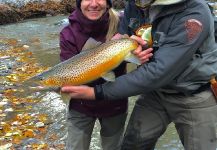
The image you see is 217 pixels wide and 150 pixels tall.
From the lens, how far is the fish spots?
129 inches

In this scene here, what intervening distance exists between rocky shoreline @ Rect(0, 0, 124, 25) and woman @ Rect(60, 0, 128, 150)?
1601cm

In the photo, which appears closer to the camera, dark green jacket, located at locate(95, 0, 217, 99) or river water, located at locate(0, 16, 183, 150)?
dark green jacket, located at locate(95, 0, 217, 99)

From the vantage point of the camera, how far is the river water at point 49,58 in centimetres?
561

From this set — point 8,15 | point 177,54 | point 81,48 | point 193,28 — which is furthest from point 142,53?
point 8,15

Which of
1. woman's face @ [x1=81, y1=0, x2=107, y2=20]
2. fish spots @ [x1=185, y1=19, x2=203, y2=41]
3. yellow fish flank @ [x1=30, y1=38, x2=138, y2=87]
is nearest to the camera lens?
fish spots @ [x1=185, y1=19, x2=203, y2=41]

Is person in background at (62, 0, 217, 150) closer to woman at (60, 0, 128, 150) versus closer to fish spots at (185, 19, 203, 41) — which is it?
fish spots at (185, 19, 203, 41)

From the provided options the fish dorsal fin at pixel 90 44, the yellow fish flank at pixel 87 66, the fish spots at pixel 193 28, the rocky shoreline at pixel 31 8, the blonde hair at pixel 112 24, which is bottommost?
the rocky shoreline at pixel 31 8

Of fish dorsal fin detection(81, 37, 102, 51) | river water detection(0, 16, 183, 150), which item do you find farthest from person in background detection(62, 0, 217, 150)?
river water detection(0, 16, 183, 150)

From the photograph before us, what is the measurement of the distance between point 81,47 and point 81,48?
10 mm

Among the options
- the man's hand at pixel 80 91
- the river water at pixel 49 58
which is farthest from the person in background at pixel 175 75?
the river water at pixel 49 58

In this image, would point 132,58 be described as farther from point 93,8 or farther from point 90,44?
point 93,8

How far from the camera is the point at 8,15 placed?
19703 mm

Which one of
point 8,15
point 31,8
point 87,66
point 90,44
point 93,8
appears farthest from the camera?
point 31,8

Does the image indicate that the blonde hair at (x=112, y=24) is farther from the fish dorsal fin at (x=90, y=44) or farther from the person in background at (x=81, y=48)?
the fish dorsal fin at (x=90, y=44)
